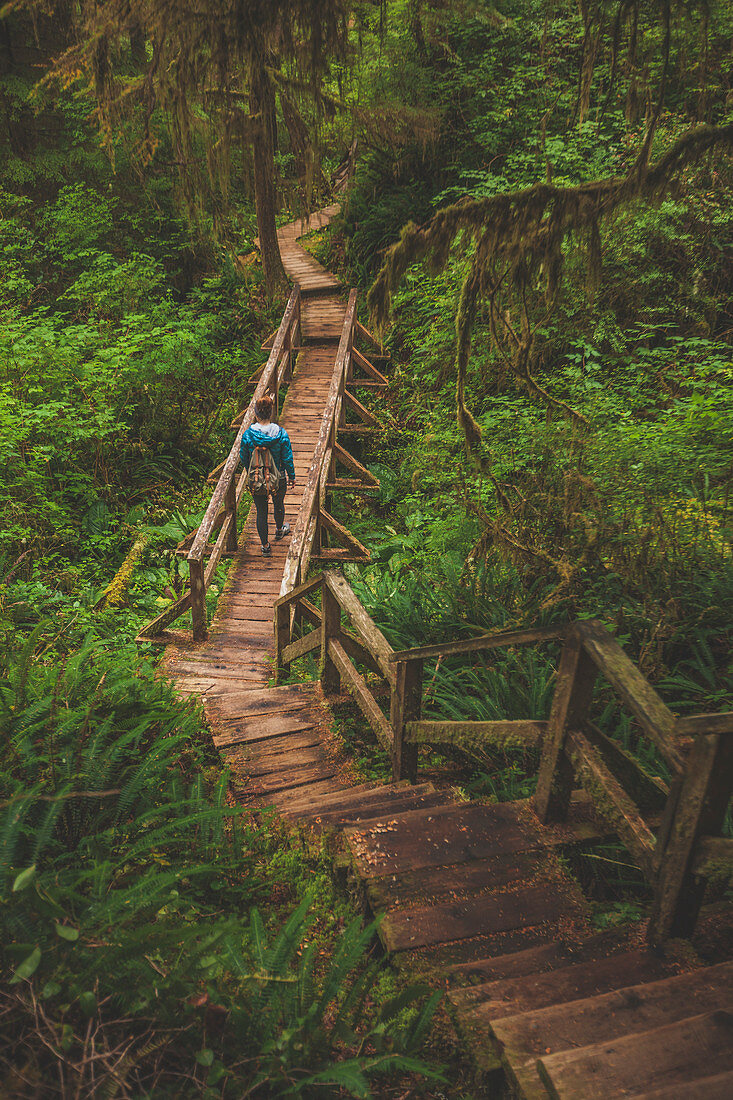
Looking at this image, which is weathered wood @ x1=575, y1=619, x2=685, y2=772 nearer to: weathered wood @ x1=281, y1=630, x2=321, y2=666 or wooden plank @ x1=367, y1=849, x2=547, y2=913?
wooden plank @ x1=367, y1=849, x2=547, y2=913

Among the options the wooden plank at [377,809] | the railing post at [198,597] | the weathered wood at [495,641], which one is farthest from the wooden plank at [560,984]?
the railing post at [198,597]

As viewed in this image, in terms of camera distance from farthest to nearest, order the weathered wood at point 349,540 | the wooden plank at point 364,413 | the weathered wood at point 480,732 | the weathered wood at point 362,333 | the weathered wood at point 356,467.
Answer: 1. the weathered wood at point 362,333
2. the wooden plank at point 364,413
3. the weathered wood at point 356,467
4. the weathered wood at point 349,540
5. the weathered wood at point 480,732

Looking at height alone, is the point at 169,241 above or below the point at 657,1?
below

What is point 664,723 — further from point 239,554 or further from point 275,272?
point 275,272

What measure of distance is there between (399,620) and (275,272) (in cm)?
1159

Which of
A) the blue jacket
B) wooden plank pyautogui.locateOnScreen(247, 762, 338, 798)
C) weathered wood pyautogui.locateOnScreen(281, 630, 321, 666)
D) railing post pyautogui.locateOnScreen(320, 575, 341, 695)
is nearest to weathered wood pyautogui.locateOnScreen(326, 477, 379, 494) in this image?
the blue jacket

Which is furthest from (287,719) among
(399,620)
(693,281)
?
(693,281)

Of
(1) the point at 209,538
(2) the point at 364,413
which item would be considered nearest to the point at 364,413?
(2) the point at 364,413

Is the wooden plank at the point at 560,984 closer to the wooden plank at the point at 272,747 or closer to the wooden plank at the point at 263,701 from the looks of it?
the wooden plank at the point at 272,747

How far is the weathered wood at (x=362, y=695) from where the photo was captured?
4.07 m

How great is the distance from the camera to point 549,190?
11.8 feet

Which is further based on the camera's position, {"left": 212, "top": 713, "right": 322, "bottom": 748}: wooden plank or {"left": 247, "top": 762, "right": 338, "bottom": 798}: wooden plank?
{"left": 212, "top": 713, "right": 322, "bottom": 748}: wooden plank

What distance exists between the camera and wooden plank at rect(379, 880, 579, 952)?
8.37 ft

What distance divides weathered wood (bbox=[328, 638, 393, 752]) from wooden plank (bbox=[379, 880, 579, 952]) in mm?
1336
